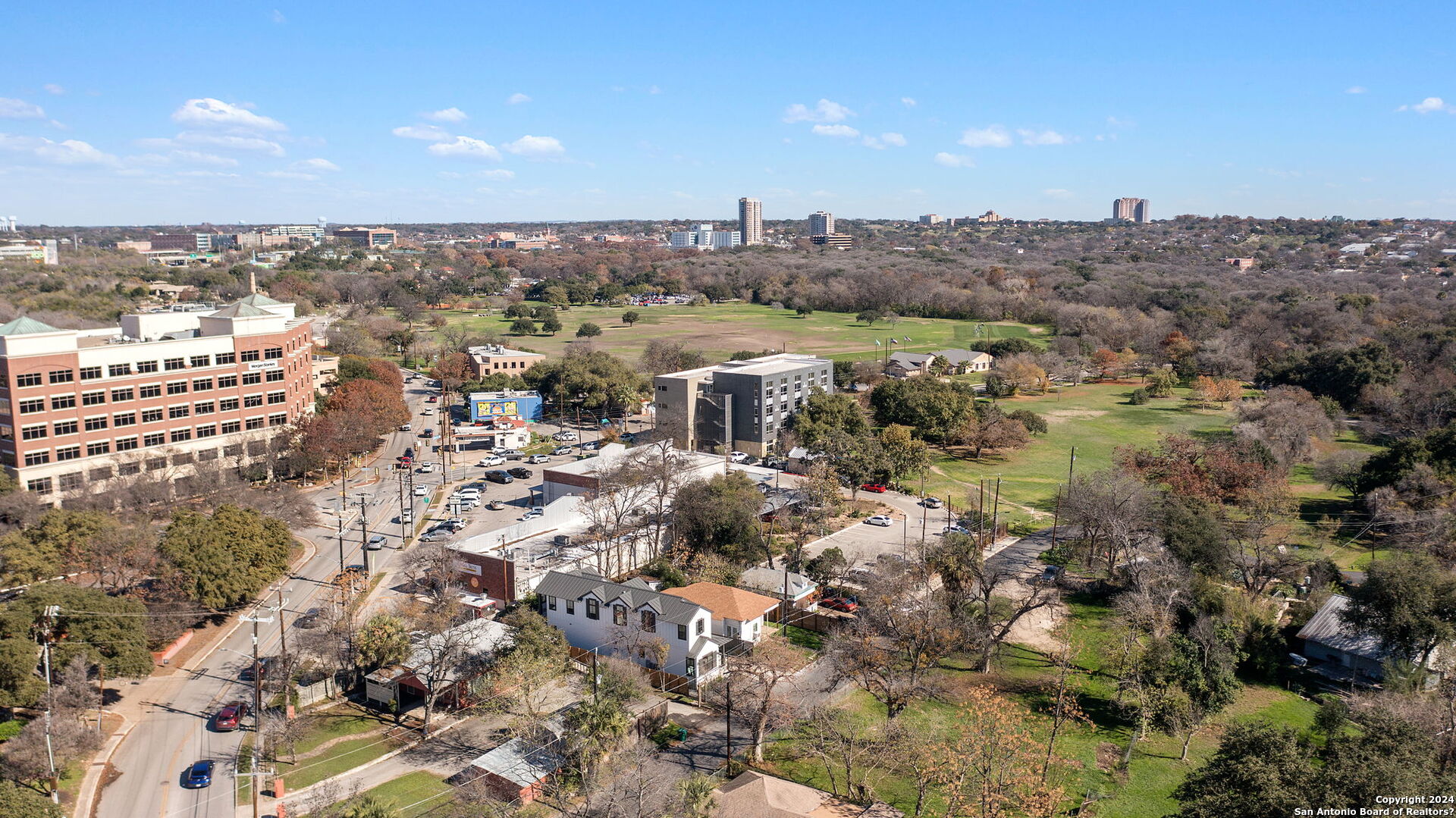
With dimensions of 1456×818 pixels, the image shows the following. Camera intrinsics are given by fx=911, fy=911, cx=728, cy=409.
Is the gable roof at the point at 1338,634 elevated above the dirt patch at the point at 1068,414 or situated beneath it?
situated beneath

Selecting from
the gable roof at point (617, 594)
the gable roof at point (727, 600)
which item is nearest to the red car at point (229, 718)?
the gable roof at point (617, 594)

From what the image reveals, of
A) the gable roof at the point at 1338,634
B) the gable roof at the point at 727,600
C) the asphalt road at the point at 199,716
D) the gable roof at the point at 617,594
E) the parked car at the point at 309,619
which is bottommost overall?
the asphalt road at the point at 199,716

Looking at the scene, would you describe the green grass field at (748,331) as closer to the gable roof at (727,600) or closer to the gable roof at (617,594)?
the gable roof at (727,600)

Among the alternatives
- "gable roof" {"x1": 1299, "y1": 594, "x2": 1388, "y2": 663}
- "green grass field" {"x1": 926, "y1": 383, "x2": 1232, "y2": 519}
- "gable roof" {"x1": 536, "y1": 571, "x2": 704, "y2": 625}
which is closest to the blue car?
"gable roof" {"x1": 536, "y1": 571, "x2": 704, "y2": 625}

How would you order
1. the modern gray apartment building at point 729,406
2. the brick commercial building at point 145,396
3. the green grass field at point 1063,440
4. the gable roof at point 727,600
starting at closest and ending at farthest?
the gable roof at point 727,600 → the brick commercial building at point 145,396 → the green grass field at point 1063,440 → the modern gray apartment building at point 729,406

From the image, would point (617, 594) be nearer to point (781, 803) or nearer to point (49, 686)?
point (781, 803)

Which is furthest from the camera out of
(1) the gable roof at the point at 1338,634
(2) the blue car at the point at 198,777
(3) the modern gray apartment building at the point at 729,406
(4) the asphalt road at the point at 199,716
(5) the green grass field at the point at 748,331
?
(5) the green grass field at the point at 748,331

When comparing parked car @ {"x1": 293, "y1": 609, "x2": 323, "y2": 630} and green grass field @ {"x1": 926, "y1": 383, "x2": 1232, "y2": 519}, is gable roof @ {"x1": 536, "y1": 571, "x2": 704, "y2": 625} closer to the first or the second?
parked car @ {"x1": 293, "y1": 609, "x2": 323, "y2": 630}
